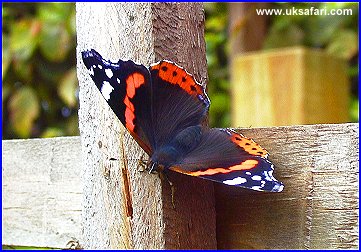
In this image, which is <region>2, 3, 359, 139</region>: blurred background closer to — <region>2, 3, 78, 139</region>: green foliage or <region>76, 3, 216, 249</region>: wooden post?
<region>2, 3, 78, 139</region>: green foliage

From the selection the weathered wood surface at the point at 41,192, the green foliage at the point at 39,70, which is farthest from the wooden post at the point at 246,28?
the weathered wood surface at the point at 41,192

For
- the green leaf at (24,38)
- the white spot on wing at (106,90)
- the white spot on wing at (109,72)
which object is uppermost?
the green leaf at (24,38)

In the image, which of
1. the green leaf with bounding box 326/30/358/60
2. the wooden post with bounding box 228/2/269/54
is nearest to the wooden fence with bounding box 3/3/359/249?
the green leaf with bounding box 326/30/358/60

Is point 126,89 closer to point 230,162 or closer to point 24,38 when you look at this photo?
point 230,162

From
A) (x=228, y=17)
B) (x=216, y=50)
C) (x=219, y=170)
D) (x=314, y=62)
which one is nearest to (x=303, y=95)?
(x=314, y=62)

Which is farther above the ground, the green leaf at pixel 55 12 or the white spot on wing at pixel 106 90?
the green leaf at pixel 55 12

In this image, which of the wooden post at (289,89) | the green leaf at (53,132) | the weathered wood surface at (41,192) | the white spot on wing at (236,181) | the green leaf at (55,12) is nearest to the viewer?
the white spot on wing at (236,181)

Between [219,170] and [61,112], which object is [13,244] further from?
[61,112]

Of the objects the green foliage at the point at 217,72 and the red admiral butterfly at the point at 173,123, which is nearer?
the red admiral butterfly at the point at 173,123

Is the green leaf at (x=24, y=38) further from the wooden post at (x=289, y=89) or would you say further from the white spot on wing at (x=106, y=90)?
the white spot on wing at (x=106, y=90)

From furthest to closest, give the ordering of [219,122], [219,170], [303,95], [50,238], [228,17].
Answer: [219,122] < [228,17] < [303,95] < [50,238] < [219,170]
